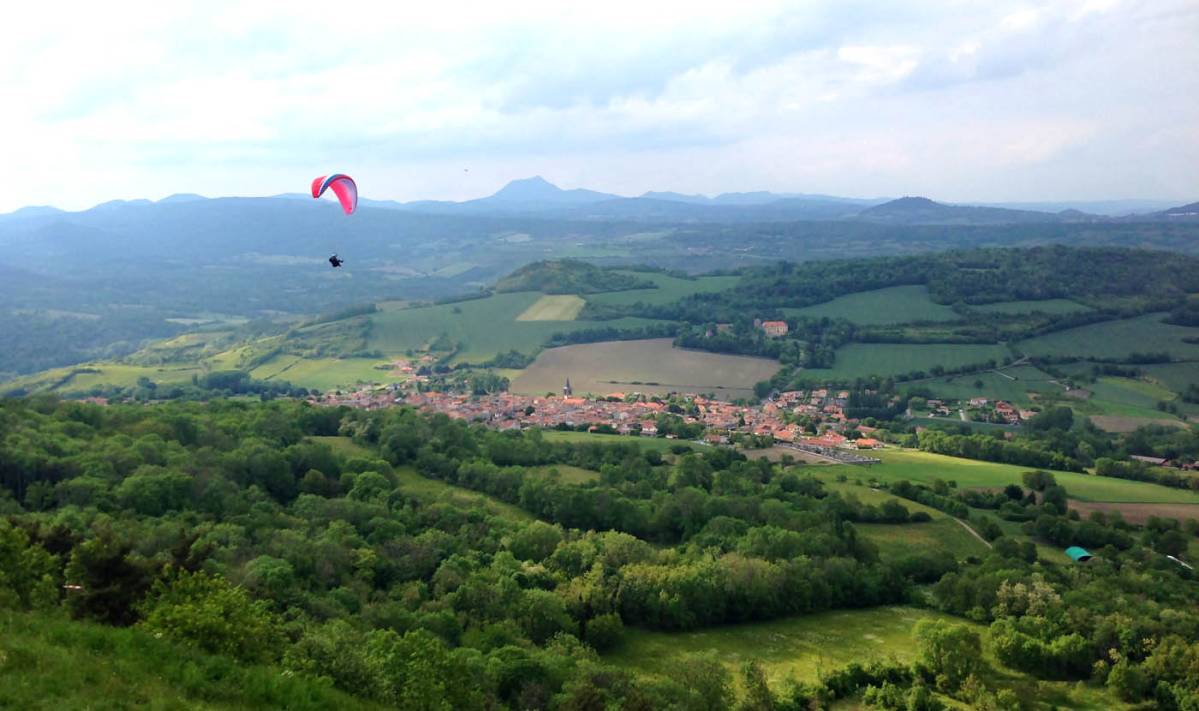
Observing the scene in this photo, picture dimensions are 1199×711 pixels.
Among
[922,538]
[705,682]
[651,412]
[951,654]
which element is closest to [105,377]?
[651,412]

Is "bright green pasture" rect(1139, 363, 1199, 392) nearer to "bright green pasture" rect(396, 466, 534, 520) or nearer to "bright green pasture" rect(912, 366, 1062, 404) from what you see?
"bright green pasture" rect(912, 366, 1062, 404)

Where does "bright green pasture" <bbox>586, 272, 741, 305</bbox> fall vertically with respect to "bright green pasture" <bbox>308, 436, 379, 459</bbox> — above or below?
above

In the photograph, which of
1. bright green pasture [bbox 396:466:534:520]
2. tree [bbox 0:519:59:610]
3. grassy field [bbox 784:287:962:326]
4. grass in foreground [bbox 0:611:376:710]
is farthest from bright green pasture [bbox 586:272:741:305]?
grass in foreground [bbox 0:611:376:710]

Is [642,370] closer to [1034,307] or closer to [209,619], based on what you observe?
[1034,307]

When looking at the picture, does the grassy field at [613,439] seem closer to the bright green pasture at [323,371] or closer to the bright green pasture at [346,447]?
the bright green pasture at [346,447]

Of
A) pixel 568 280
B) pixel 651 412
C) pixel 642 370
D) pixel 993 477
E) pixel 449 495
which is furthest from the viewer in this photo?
pixel 568 280

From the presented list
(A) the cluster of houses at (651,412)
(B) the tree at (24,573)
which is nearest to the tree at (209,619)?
(B) the tree at (24,573)
